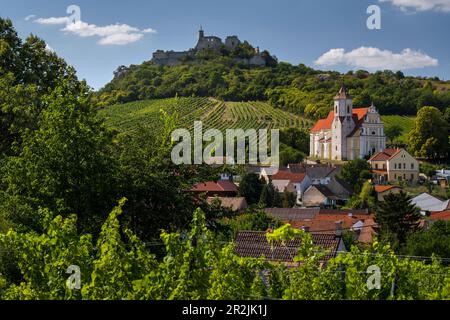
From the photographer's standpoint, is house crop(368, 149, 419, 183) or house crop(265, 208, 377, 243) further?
house crop(368, 149, 419, 183)

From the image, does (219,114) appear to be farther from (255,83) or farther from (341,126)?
(255,83)

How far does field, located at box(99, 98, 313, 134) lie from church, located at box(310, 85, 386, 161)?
6562 millimetres

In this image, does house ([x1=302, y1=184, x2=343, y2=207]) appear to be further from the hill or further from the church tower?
the hill

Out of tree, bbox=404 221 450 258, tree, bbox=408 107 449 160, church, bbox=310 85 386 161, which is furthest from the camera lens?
church, bbox=310 85 386 161

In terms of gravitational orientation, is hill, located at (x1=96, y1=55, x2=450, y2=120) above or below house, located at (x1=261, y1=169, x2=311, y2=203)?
above

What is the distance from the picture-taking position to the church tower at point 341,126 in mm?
79688

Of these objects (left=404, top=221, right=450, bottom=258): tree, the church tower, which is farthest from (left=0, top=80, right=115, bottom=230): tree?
the church tower

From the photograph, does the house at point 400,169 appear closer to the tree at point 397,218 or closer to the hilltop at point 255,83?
the tree at point 397,218

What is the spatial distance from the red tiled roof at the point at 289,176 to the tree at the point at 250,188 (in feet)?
15.0

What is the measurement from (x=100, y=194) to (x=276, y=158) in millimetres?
61646

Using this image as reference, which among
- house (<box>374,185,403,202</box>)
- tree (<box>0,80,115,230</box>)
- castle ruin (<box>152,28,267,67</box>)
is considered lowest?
house (<box>374,185,403,202</box>)

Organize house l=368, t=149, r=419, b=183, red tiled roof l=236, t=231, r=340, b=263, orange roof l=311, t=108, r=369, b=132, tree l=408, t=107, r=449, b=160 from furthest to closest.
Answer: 1. orange roof l=311, t=108, r=369, b=132
2. tree l=408, t=107, r=449, b=160
3. house l=368, t=149, r=419, b=183
4. red tiled roof l=236, t=231, r=340, b=263

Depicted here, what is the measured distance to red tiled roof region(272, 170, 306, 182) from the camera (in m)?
62.1

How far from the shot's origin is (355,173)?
213 feet
